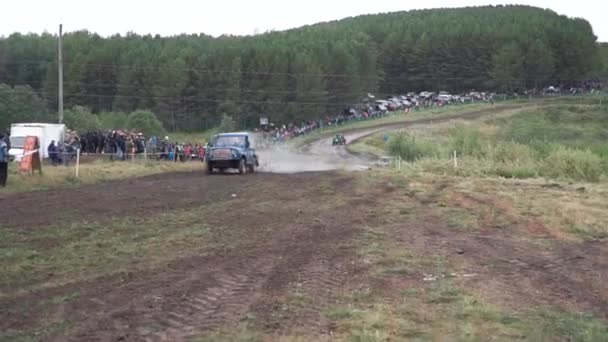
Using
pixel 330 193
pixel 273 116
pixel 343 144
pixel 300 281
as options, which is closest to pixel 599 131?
pixel 343 144

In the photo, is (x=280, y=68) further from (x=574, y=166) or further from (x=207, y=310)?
(x=207, y=310)

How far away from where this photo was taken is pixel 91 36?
140375mm

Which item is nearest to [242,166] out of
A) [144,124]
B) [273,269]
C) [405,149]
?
[405,149]

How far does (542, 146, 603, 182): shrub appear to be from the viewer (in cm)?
3713

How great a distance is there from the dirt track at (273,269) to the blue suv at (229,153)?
1285 centimetres

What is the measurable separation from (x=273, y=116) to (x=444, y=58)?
49148 millimetres

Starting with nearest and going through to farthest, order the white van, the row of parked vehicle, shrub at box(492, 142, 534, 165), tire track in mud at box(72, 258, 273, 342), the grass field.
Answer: tire track in mud at box(72, 258, 273, 342), the grass field, shrub at box(492, 142, 534, 165), the white van, the row of parked vehicle

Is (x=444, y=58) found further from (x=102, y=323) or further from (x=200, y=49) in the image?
(x=102, y=323)

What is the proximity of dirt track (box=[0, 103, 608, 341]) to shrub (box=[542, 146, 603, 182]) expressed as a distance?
46.6 ft

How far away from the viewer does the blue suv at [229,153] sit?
37812mm

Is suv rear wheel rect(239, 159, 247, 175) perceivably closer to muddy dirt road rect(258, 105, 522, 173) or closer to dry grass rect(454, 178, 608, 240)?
muddy dirt road rect(258, 105, 522, 173)

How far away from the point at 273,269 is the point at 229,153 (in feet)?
83.0

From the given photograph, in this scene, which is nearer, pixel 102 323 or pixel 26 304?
pixel 102 323

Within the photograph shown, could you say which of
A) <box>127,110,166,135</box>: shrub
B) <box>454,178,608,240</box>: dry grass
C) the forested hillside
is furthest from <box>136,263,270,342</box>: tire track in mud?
the forested hillside
